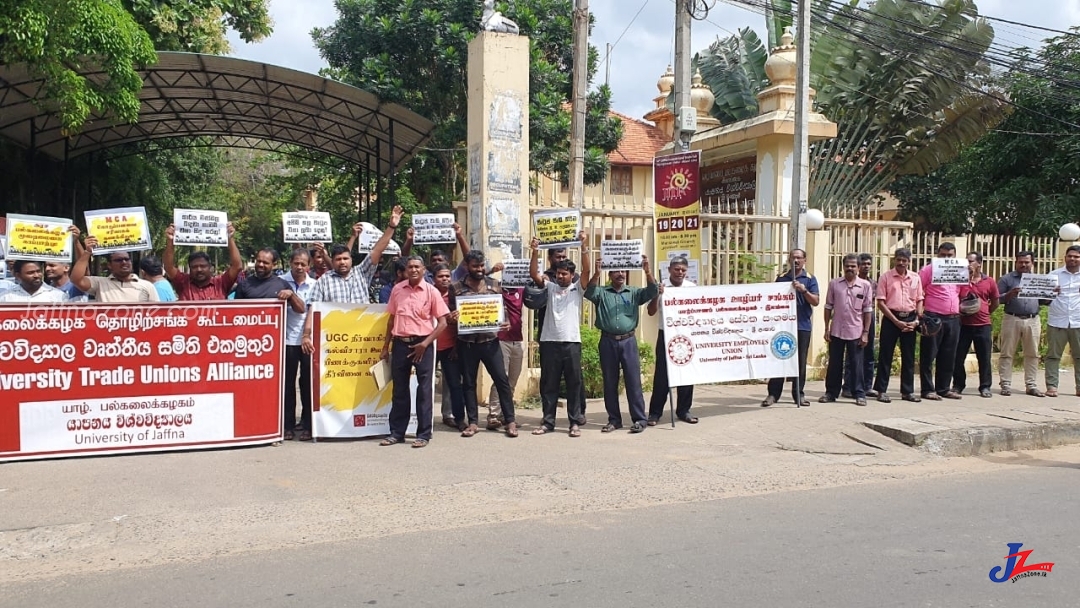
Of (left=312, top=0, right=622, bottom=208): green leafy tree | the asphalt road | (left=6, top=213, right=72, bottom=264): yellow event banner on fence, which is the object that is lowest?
the asphalt road

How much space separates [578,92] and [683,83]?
214cm

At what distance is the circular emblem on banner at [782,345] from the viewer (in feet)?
29.1

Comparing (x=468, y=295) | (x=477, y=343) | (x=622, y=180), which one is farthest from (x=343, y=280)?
(x=622, y=180)

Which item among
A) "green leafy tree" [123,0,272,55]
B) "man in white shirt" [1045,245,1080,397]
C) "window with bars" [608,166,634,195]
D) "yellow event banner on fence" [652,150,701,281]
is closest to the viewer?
"yellow event banner on fence" [652,150,701,281]

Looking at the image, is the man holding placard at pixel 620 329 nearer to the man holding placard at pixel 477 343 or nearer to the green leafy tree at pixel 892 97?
the man holding placard at pixel 477 343

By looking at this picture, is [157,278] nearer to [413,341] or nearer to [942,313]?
[413,341]

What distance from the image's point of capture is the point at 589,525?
17.6 feet

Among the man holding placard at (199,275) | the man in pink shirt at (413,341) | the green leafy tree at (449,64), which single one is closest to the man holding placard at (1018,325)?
the man in pink shirt at (413,341)

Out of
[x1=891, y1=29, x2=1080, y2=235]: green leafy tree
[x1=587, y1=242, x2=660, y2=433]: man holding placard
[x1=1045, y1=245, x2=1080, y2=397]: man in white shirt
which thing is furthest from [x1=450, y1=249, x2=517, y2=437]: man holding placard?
[x1=891, y1=29, x2=1080, y2=235]: green leafy tree

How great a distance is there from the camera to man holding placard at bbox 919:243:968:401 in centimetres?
A: 962

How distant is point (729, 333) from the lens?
8.68m

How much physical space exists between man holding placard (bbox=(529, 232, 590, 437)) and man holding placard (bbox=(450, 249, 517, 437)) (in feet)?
1.19

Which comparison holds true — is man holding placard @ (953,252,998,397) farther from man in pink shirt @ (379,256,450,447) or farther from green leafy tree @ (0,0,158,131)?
green leafy tree @ (0,0,158,131)

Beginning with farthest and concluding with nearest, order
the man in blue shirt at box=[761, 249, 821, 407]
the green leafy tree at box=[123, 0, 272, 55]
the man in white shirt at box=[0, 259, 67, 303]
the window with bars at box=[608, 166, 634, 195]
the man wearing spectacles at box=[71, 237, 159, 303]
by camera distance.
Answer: the window with bars at box=[608, 166, 634, 195] < the green leafy tree at box=[123, 0, 272, 55] < the man in blue shirt at box=[761, 249, 821, 407] < the man wearing spectacles at box=[71, 237, 159, 303] < the man in white shirt at box=[0, 259, 67, 303]
